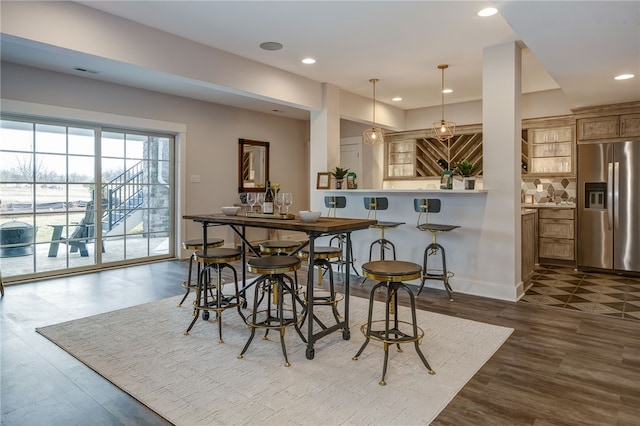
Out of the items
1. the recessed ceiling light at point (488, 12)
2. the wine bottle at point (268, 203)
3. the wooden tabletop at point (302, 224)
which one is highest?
the recessed ceiling light at point (488, 12)

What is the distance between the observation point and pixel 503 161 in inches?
166

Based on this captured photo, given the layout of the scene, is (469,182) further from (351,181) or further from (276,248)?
(276,248)

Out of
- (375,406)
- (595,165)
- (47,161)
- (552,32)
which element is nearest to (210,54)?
(47,161)

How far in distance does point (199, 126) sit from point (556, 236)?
610cm

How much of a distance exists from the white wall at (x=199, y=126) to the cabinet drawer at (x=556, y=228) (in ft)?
15.5

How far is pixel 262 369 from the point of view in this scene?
2.58 m

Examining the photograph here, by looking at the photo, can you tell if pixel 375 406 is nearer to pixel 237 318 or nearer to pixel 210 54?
pixel 237 318

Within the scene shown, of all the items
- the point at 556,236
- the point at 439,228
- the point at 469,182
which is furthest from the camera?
the point at 556,236

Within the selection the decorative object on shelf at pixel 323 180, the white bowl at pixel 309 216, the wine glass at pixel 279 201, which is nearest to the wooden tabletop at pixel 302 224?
the white bowl at pixel 309 216

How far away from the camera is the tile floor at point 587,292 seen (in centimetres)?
394

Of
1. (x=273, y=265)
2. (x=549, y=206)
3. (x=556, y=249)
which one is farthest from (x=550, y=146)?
(x=273, y=265)

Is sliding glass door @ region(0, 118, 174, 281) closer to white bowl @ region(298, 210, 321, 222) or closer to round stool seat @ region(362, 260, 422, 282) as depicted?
white bowl @ region(298, 210, 321, 222)

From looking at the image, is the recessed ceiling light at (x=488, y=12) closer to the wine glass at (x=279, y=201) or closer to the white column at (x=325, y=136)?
the wine glass at (x=279, y=201)

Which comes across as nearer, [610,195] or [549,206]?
[610,195]
